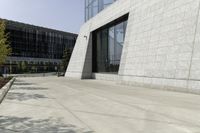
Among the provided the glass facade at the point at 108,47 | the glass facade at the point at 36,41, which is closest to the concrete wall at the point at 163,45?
the glass facade at the point at 108,47

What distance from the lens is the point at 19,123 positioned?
9.69m

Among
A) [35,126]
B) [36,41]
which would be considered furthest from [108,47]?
[36,41]

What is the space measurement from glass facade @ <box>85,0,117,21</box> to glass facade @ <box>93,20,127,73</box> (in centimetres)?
277

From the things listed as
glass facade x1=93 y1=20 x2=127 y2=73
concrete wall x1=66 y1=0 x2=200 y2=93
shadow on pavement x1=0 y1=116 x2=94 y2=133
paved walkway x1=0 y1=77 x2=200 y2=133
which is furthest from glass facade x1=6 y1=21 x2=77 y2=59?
shadow on pavement x1=0 y1=116 x2=94 y2=133

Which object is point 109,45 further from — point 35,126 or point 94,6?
point 35,126

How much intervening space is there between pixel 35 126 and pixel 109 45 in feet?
106

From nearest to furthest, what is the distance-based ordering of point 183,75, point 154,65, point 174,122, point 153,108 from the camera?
point 174,122
point 153,108
point 183,75
point 154,65

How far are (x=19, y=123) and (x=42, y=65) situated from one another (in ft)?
354

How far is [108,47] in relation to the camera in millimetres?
41438

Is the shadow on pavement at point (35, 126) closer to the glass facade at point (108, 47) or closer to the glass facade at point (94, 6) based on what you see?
the glass facade at point (108, 47)

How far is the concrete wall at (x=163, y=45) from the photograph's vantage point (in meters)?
18.5

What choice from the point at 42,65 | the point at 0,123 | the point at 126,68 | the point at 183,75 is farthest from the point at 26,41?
the point at 0,123

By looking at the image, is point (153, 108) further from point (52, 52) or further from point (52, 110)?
point (52, 52)

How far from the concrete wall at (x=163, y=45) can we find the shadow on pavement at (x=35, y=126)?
9.83 m
